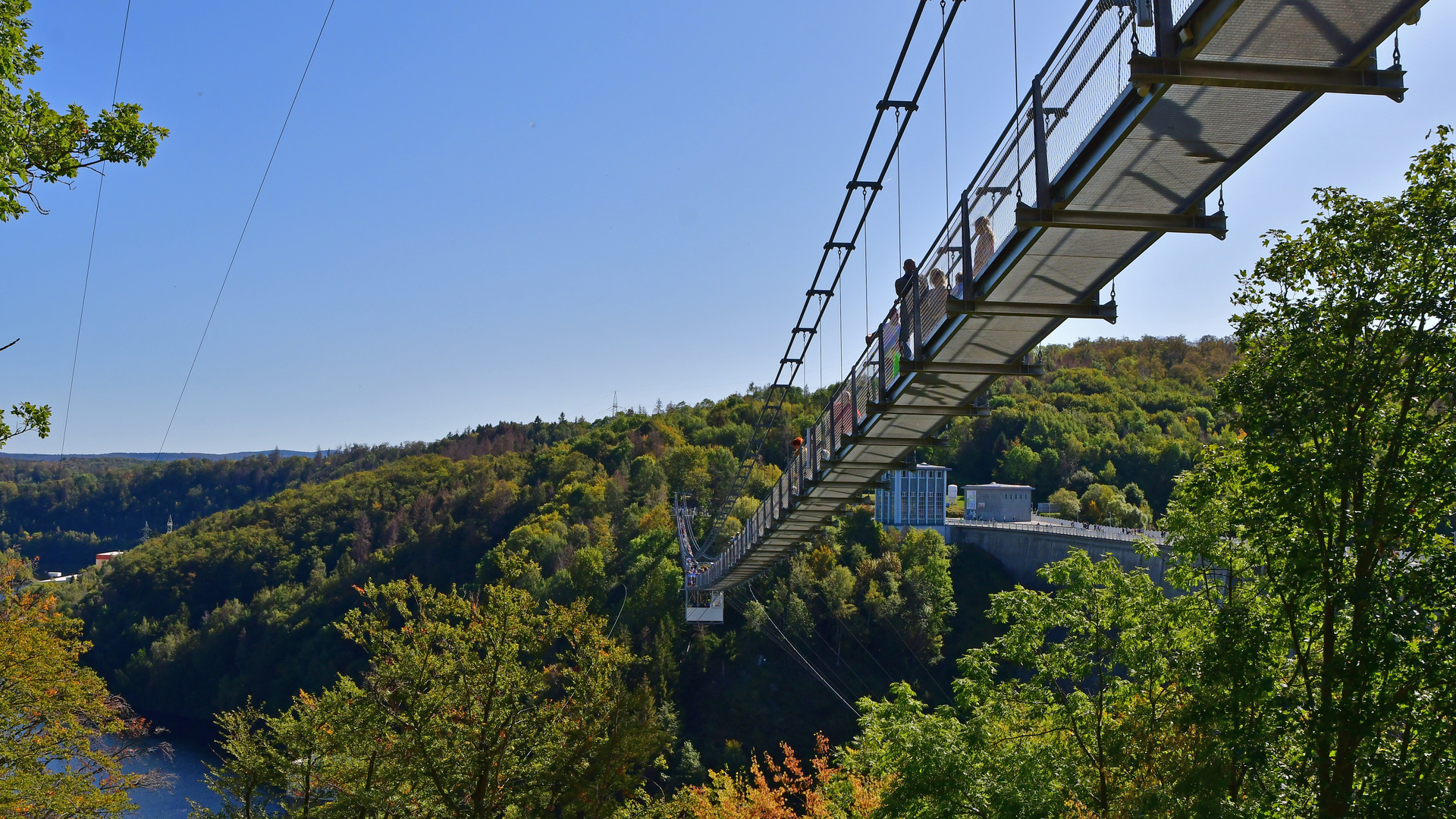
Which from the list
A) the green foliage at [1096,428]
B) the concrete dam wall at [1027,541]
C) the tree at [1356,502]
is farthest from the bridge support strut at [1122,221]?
the green foliage at [1096,428]

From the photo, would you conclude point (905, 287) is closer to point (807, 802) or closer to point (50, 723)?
point (50, 723)

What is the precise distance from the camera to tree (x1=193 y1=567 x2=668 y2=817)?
14.1 metres

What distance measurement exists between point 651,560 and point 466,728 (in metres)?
50.4

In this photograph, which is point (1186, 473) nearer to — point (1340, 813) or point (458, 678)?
point (1340, 813)

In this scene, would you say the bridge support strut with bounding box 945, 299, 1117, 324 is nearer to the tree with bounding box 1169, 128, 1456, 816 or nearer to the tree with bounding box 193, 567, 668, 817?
the tree with bounding box 1169, 128, 1456, 816

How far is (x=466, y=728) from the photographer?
14.4 metres

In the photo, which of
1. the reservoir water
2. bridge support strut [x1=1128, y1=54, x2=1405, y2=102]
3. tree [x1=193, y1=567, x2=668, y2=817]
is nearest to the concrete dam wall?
tree [x1=193, y1=567, x2=668, y2=817]

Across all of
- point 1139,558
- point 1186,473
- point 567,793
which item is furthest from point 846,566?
point 1186,473

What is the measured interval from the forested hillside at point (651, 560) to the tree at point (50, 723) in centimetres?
3020

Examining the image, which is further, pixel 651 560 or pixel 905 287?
pixel 651 560

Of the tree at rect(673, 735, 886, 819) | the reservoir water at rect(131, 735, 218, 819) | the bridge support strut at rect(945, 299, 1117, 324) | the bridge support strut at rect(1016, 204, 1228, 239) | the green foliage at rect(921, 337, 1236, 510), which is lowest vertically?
the reservoir water at rect(131, 735, 218, 819)

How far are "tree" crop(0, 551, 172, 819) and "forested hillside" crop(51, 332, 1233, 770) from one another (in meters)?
30.2

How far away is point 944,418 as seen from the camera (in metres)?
12.5

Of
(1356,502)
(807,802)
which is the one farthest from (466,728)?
(1356,502)
